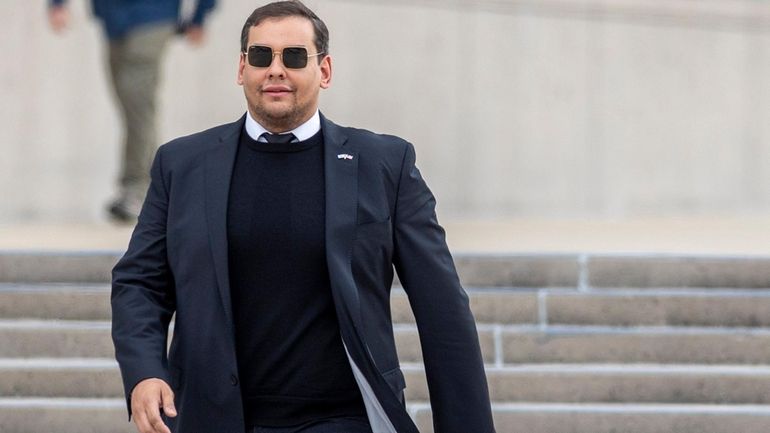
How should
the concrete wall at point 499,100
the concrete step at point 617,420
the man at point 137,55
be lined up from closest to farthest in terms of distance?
the concrete step at point 617,420 < the man at point 137,55 < the concrete wall at point 499,100

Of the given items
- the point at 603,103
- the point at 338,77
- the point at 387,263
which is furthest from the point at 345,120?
the point at 387,263

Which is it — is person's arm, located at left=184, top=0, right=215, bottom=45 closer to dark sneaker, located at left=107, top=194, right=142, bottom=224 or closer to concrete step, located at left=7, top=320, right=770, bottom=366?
dark sneaker, located at left=107, top=194, right=142, bottom=224

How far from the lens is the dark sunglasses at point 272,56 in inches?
122

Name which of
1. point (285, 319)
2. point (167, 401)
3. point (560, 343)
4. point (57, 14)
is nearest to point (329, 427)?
point (285, 319)

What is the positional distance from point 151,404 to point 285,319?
1.10ft

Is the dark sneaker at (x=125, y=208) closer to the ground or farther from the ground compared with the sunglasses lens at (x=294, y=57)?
closer to the ground

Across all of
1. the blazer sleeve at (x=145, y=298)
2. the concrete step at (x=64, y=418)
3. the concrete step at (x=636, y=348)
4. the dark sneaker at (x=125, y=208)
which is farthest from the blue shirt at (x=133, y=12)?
the blazer sleeve at (x=145, y=298)

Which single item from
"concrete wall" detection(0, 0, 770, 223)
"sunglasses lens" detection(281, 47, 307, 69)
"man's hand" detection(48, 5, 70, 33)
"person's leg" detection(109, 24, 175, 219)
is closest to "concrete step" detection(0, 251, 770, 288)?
"person's leg" detection(109, 24, 175, 219)

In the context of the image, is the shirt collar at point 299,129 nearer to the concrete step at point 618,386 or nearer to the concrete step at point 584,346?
the concrete step at point 618,386

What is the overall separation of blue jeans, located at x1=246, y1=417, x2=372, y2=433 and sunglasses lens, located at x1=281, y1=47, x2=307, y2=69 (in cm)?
72

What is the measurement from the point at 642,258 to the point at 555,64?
376cm

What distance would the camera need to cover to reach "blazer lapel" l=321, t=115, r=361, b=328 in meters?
3.05

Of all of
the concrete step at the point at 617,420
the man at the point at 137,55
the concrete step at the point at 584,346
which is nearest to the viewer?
the concrete step at the point at 617,420

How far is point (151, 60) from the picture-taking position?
791 centimetres
